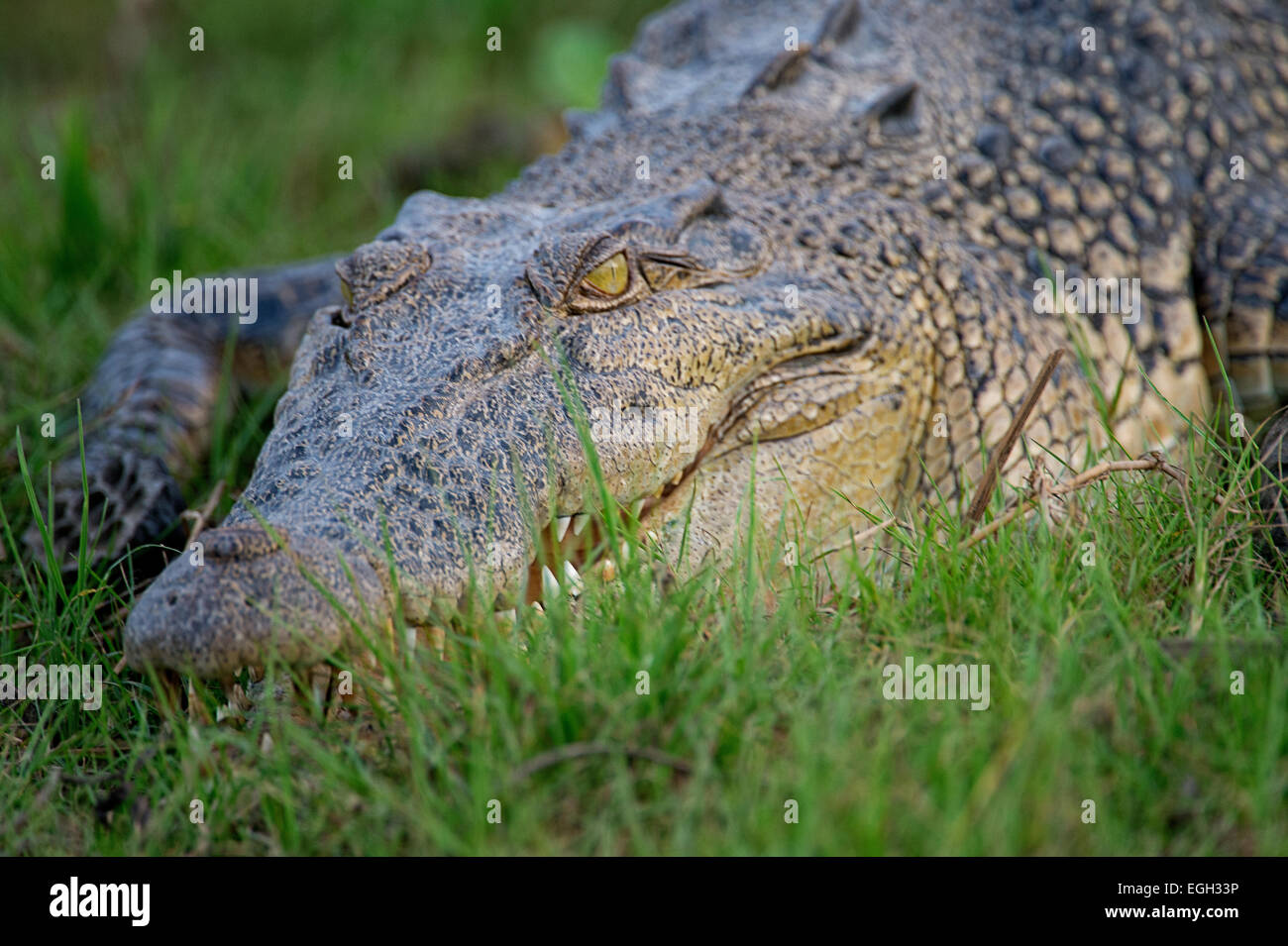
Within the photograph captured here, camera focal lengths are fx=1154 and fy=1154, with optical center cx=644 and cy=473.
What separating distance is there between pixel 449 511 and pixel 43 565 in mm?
1706

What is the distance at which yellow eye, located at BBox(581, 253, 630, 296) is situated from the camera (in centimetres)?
276

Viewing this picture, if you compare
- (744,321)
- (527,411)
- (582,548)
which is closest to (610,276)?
(744,321)

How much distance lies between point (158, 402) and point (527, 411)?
196cm

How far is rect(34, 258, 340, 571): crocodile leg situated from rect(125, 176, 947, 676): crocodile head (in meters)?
0.93

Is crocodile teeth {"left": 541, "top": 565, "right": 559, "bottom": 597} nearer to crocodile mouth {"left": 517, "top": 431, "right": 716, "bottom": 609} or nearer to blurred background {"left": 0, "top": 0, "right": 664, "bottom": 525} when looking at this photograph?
crocodile mouth {"left": 517, "top": 431, "right": 716, "bottom": 609}

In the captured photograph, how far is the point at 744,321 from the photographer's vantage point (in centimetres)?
288

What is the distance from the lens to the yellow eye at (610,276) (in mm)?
2758

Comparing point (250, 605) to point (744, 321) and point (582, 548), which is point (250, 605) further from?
point (744, 321)

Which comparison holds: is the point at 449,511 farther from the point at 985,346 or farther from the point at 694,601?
the point at 985,346

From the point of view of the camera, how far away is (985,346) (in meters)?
3.30

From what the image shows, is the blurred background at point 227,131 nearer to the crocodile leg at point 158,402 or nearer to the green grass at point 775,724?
the crocodile leg at point 158,402

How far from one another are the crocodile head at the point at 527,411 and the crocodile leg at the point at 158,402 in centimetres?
93

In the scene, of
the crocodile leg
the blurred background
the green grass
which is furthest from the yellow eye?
the blurred background
